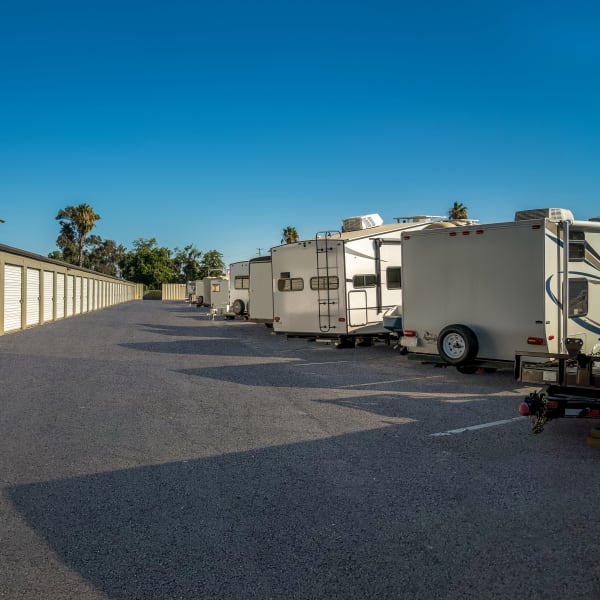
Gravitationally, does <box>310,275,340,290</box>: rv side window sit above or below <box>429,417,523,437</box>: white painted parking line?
above

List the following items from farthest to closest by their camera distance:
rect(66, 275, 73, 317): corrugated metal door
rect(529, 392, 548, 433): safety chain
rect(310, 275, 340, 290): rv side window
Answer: rect(66, 275, 73, 317): corrugated metal door < rect(310, 275, 340, 290): rv side window < rect(529, 392, 548, 433): safety chain

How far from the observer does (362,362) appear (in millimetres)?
13508

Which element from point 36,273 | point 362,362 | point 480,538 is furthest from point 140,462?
point 36,273

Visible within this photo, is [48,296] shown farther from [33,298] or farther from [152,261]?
[152,261]

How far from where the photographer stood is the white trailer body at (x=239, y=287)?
1145 inches

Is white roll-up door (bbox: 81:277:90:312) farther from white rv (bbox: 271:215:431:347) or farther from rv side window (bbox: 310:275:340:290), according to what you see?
rv side window (bbox: 310:275:340:290)

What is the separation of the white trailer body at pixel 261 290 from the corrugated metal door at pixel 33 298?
1120 cm

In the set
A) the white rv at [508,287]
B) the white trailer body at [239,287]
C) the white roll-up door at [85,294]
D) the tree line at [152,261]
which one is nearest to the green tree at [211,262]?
the tree line at [152,261]

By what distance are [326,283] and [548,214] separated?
25.2 ft

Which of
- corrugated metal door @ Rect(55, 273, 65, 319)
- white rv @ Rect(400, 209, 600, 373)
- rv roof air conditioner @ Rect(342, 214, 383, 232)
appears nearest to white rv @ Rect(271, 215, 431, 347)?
rv roof air conditioner @ Rect(342, 214, 383, 232)

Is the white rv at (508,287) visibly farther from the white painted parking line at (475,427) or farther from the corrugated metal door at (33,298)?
the corrugated metal door at (33,298)

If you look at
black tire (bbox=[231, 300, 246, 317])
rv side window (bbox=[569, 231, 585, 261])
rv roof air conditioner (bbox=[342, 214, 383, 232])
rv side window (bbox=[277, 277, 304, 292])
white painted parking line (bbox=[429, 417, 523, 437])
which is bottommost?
white painted parking line (bbox=[429, 417, 523, 437])

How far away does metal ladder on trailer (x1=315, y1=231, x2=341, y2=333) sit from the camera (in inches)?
643

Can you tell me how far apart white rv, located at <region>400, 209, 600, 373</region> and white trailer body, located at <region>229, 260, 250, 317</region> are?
18.3 meters
